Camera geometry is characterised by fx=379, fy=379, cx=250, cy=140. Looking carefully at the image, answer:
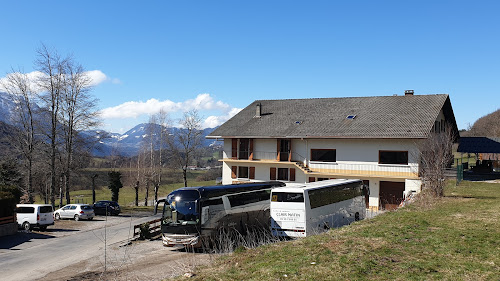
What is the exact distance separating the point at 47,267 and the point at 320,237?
12712 mm

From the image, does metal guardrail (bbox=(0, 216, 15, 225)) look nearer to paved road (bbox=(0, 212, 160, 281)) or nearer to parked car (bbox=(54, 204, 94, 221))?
paved road (bbox=(0, 212, 160, 281))

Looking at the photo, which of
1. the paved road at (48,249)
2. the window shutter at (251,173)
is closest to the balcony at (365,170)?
the window shutter at (251,173)

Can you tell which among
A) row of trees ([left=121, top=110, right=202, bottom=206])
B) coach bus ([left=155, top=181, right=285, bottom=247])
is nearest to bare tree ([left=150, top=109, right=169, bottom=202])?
row of trees ([left=121, top=110, right=202, bottom=206])

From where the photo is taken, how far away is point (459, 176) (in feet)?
111

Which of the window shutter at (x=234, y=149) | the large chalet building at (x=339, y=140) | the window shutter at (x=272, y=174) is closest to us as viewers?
the large chalet building at (x=339, y=140)

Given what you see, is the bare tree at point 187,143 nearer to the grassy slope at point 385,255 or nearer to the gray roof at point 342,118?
the gray roof at point 342,118

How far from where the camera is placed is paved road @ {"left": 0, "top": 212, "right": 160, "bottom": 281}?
16855 millimetres

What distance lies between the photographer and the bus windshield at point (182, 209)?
61.0 feet

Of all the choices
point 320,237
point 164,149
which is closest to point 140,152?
point 164,149

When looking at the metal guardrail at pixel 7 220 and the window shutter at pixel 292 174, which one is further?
the window shutter at pixel 292 174

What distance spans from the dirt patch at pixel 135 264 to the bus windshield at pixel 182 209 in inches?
62.5

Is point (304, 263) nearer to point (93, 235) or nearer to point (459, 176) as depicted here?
point (93, 235)

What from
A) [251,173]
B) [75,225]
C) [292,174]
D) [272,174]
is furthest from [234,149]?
[75,225]

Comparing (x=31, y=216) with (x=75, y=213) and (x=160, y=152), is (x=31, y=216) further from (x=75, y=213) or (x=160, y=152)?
(x=160, y=152)
